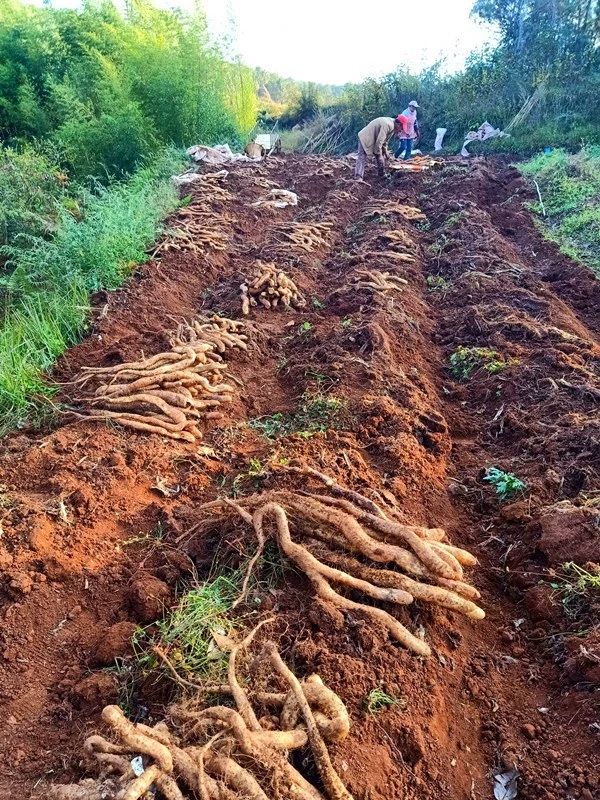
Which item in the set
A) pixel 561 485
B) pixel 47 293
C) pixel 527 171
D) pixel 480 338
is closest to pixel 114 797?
pixel 561 485

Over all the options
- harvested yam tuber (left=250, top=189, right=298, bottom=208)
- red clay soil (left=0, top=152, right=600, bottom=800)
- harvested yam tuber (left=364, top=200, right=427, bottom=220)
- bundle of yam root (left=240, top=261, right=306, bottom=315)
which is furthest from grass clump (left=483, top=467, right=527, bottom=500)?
harvested yam tuber (left=250, top=189, right=298, bottom=208)

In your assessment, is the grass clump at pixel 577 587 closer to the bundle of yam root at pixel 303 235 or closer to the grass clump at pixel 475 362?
the grass clump at pixel 475 362

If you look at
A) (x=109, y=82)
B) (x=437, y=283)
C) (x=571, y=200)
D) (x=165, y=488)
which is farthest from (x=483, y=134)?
(x=165, y=488)

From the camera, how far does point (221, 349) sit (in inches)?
220

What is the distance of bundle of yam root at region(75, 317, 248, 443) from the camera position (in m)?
4.46

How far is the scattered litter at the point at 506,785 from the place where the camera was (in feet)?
7.38

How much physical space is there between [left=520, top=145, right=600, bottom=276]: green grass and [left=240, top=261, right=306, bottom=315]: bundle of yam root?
386 cm

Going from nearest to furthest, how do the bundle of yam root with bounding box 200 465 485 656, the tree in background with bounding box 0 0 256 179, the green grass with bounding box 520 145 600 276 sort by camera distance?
1. the bundle of yam root with bounding box 200 465 485 656
2. the green grass with bounding box 520 145 600 276
3. the tree in background with bounding box 0 0 256 179

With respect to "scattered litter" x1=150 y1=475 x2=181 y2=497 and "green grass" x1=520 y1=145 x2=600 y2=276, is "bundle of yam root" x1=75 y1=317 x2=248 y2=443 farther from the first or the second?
"green grass" x1=520 y1=145 x2=600 y2=276

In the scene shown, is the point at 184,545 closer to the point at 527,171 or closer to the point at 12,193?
the point at 12,193

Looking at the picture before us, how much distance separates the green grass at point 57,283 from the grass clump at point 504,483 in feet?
11.3

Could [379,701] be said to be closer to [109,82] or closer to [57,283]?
[57,283]

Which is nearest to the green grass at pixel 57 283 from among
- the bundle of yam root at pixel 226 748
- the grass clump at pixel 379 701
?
the bundle of yam root at pixel 226 748

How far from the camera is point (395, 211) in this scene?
988cm
